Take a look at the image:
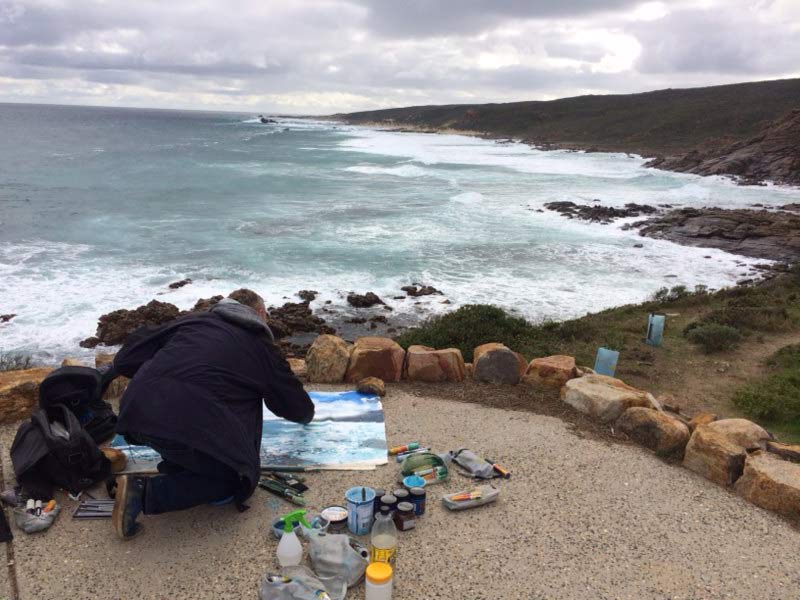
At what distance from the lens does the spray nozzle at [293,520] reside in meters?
3.97

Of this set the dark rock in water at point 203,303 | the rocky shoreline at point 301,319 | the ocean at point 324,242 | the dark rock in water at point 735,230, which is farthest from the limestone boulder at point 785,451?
the dark rock in water at point 735,230

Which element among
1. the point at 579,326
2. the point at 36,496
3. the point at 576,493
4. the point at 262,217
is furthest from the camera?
the point at 262,217

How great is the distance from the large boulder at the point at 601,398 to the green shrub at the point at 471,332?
3.01 meters

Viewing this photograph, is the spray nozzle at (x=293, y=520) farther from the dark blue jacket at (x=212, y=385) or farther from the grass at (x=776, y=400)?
the grass at (x=776, y=400)

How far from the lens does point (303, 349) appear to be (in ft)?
Answer: 40.3

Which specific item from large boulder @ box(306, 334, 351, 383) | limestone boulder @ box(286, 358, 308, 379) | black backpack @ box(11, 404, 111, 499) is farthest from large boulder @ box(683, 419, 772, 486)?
black backpack @ box(11, 404, 111, 499)

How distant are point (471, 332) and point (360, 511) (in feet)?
20.3

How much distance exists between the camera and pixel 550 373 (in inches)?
280

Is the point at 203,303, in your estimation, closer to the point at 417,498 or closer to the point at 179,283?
the point at 179,283

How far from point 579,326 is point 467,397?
228 inches

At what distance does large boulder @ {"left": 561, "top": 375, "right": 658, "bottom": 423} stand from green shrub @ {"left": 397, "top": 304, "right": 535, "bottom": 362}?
9.89 ft

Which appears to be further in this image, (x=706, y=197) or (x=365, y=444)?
(x=706, y=197)

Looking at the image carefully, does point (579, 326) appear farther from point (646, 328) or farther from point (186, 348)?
point (186, 348)

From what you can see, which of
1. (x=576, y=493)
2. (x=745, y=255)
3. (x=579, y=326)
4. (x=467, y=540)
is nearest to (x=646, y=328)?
(x=579, y=326)
